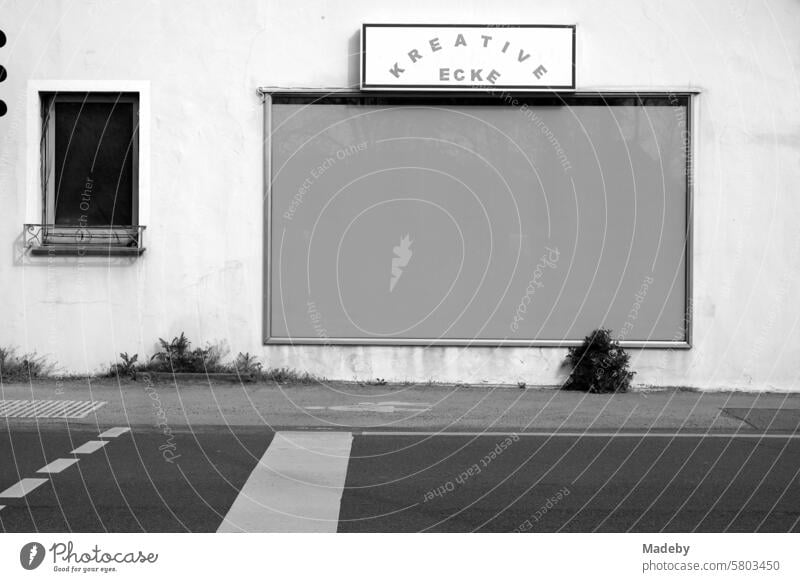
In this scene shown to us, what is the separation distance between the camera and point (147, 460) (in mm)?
8109

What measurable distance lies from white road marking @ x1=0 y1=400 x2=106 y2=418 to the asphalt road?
548 millimetres

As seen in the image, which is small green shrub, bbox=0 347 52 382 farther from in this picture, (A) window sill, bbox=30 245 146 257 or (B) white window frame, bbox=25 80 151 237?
(B) white window frame, bbox=25 80 151 237

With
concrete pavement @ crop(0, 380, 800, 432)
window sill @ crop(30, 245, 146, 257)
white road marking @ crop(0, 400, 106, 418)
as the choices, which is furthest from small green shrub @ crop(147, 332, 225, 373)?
A: white road marking @ crop(0, 400, 106, 418)

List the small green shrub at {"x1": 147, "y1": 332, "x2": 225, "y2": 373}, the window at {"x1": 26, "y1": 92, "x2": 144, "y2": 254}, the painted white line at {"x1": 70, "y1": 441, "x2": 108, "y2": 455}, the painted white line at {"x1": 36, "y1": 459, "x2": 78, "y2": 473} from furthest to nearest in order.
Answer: the window at {"x1": 26, "y1": 92, "x2": 144, "y2": 254} < the small green shrub at {"x1": 147, "y1": 332, "x2": 225, "y2": 373} < the painted white line at {"x1": 70, "y1": 441, "x2": 108, "y2": 455} < the painted white line at {"x1": 36, "y1": 459, "x2": 78, "y2": 473}

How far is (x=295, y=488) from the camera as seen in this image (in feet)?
23.2

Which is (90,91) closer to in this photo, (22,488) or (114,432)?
(114,432)

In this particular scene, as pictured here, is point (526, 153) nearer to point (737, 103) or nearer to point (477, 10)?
point (477, 10)

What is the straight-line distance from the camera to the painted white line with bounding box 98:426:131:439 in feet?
30.6

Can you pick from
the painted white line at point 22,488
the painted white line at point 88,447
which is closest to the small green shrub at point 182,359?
the painted white line at point 88,447

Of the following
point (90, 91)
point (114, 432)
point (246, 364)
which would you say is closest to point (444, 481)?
point (114, 432)

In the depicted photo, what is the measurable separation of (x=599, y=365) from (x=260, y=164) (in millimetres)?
4890

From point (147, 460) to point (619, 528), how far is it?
3.82 m

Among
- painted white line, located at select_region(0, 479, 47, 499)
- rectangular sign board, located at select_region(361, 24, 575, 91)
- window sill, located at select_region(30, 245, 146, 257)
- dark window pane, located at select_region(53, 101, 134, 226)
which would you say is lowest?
painted white line, located at select_region(0, 479, 47, 499)

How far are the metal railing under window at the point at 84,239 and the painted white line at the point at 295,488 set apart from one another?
4819 millimetres
